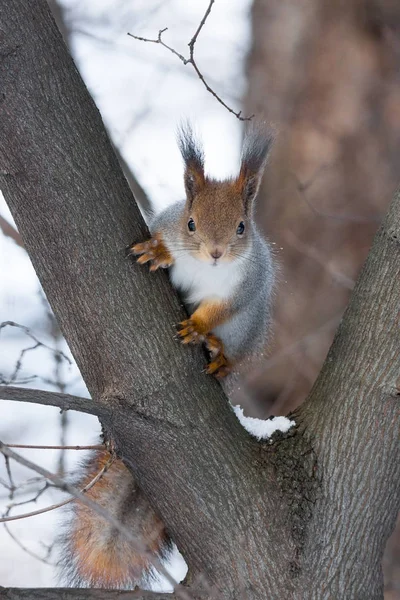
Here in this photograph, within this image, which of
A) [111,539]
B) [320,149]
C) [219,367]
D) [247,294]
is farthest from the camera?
[320,149]

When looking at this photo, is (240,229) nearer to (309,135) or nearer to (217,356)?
(217,356)

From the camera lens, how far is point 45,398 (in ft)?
4.42

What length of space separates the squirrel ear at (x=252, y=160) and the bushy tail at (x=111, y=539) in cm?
74

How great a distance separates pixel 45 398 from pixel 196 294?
2.41ft

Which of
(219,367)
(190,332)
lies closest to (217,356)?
(219,367)

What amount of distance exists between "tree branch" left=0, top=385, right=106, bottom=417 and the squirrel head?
608mm

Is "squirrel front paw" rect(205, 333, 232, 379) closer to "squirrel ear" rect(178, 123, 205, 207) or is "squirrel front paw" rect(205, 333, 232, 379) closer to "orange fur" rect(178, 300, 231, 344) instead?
"orange fur" rect(178, 300, 231, 344)

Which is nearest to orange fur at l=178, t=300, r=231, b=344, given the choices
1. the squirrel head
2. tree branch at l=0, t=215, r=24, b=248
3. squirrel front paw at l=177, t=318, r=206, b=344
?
squirrel front paw at l=177, t=318, r=206, b=344

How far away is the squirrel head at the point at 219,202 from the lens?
196 centimetres

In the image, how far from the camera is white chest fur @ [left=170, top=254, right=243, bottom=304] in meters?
1.96

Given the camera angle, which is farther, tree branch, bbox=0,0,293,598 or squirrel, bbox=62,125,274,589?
squirrel, bbox=62,125,274,589

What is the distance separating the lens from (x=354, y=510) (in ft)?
5.15

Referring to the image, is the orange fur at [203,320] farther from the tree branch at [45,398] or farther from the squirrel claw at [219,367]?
the tree branch at [45,398]

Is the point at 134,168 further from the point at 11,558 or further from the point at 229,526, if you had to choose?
the point at 229,526
